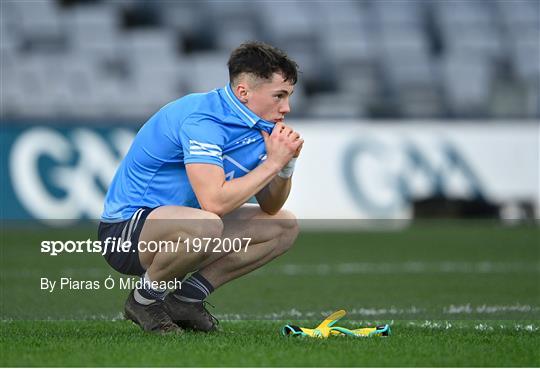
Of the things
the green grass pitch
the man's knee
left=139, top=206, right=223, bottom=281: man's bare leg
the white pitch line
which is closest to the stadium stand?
the green grass pitch

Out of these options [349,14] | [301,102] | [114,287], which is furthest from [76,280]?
[349,14]

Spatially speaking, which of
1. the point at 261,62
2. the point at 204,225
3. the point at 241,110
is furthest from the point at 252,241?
the point at 261,62

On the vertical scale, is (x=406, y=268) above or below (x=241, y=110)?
below

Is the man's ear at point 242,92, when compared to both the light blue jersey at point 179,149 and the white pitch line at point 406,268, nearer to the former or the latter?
the light blue jersey at point 179,149

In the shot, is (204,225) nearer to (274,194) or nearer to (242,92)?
(274,194)

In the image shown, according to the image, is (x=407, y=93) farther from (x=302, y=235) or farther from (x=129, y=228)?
(x=129, y=228)

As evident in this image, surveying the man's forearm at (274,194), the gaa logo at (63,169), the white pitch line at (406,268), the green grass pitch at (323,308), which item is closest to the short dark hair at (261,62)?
the man's forearm at (274,194)

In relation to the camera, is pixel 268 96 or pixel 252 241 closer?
pixel 268 96

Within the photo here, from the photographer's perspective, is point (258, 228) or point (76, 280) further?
point (76, 280)

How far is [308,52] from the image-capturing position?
57.8ft

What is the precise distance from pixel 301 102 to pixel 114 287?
8.86 meters

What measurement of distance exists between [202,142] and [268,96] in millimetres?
391

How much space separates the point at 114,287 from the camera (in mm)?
8344

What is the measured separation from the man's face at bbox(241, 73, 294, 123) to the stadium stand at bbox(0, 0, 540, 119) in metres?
9.71
